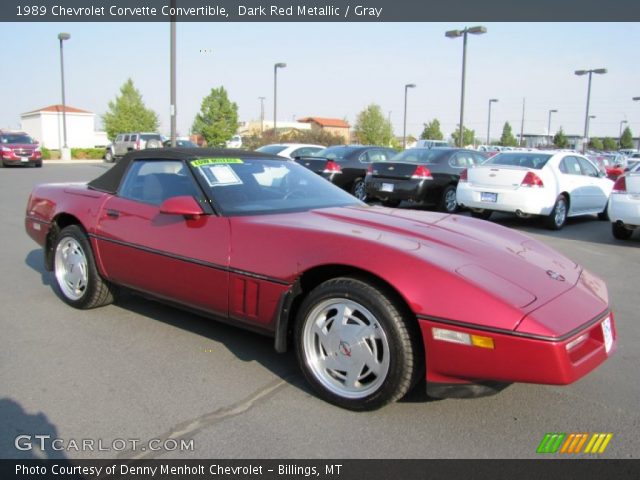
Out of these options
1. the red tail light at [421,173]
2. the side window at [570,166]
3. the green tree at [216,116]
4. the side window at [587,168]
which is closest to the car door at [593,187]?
the side window at [587,168]

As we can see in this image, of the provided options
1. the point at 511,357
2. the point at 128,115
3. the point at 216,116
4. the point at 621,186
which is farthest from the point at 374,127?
the point at 511,357

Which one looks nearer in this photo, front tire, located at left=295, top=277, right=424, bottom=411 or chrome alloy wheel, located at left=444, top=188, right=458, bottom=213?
front tire, located at left=295, top=277, right=424, bottom=411

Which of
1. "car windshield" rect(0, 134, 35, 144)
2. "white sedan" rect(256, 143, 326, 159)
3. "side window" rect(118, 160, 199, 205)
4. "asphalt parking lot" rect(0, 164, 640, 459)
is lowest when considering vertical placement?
"asphalt parking lot" rect(0, 164, 640, 459)

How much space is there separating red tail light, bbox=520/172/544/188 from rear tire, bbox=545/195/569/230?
1.93 ft

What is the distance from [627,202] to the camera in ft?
27.4

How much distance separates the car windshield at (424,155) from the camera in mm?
11703

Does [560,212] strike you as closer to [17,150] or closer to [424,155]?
[424,155]

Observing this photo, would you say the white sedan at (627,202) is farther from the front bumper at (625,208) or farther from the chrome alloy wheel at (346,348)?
the chrome alloy wheel at (346,348)

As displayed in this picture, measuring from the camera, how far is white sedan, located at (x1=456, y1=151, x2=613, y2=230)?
9.41m

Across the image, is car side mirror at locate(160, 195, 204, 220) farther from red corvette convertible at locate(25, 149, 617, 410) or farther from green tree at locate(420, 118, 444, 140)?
green tree at locate(420, 118, 444, 140)

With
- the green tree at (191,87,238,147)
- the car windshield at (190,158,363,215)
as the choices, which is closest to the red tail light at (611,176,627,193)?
the car windshield at (190,158,363,215)

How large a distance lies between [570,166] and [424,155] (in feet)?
9.69

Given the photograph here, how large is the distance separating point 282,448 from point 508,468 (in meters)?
1.02

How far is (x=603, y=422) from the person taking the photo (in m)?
2.86
